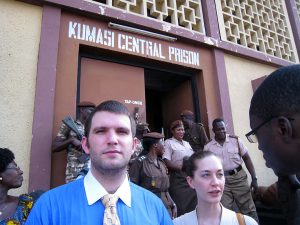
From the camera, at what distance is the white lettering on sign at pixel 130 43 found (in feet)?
13.5

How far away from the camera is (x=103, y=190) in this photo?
5.17 ft

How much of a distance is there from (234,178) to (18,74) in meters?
3.15

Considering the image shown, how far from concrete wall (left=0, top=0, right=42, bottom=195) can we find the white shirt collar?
2.00 m

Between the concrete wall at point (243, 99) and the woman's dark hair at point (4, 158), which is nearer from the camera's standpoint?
the woman's dark hair at point (4, 158)

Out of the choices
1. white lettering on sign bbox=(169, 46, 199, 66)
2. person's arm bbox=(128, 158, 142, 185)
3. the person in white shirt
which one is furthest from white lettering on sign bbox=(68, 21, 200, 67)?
the person in white shirt

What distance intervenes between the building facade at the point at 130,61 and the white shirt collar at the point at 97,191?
1.94 meters

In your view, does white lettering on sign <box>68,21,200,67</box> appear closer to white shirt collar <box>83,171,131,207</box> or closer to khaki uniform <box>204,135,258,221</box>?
khaki uniform <box>204,135,258,221</box>

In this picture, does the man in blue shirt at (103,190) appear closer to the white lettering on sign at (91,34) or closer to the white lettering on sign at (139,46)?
the white lettering on sign at (91,34)

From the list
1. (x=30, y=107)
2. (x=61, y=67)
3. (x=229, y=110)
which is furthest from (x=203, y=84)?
(x=30, y=107)

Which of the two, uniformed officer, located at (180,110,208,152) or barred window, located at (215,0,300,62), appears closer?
uniformed officer, located at (180,110,208,152)

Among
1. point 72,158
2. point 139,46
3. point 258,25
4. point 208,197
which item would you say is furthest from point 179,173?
point 258,25

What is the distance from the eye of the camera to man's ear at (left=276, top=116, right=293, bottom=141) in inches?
43.6

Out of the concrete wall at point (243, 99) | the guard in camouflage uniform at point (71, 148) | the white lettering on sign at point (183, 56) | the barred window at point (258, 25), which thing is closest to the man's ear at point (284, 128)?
the guard in camouflage uniform at point (71, 148)

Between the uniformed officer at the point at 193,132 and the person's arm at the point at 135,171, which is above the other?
the uniformed officer at the point at 193,132
